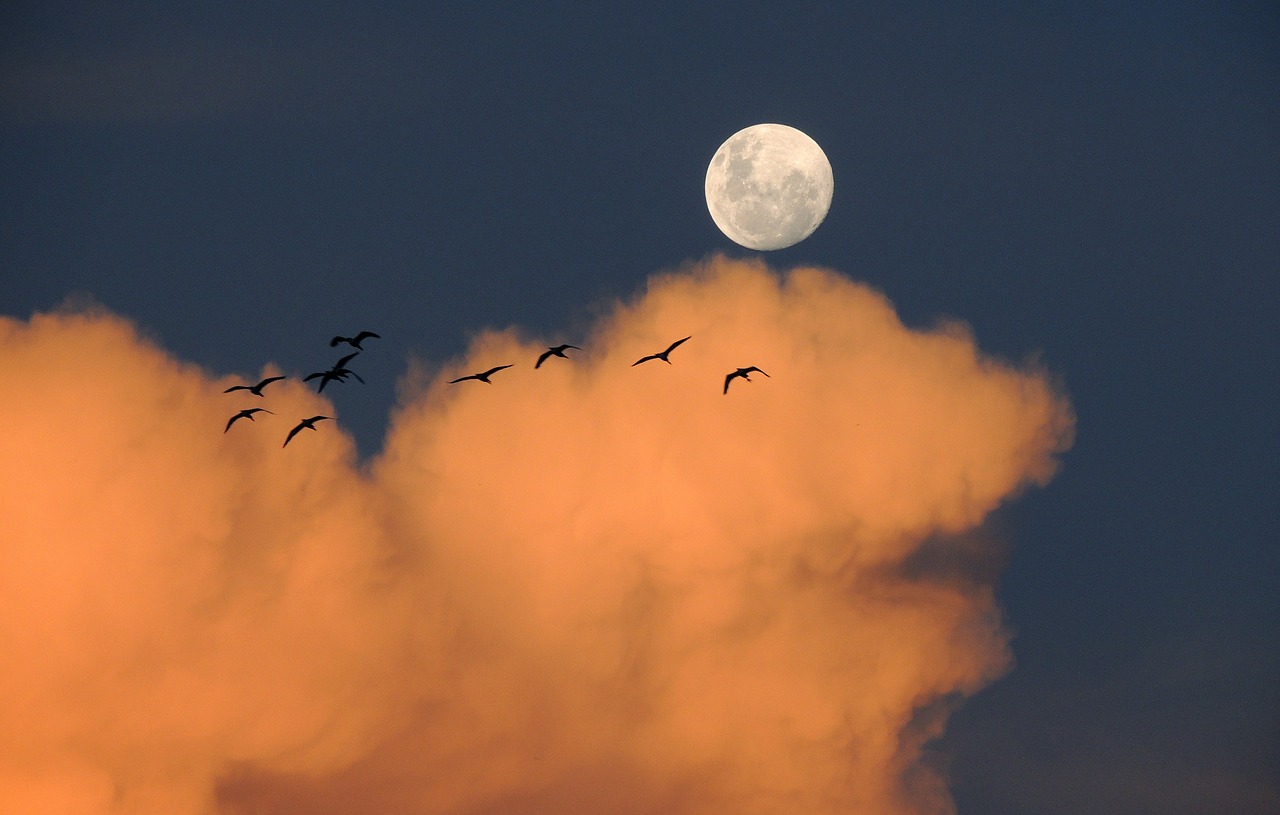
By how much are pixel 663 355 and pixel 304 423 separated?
36265 mm

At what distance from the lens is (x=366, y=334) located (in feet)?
486

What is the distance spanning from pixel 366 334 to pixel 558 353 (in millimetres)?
17887

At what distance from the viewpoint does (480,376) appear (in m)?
152

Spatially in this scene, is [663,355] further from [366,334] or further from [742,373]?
[366,334]

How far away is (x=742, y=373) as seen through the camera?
15438cm

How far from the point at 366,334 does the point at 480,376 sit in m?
11.4

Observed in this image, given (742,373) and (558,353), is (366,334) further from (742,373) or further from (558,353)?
(742,373)

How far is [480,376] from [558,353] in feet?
24.9

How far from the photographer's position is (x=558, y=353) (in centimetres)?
15250

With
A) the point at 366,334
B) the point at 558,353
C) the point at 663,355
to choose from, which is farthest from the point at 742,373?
the point at 366,334

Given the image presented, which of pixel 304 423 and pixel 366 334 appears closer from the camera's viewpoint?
pixel 366 334

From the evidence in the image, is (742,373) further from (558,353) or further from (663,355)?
(558,353)

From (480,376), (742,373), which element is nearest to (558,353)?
(480,376)

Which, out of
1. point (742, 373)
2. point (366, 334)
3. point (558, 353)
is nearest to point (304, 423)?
point (366, 334)
